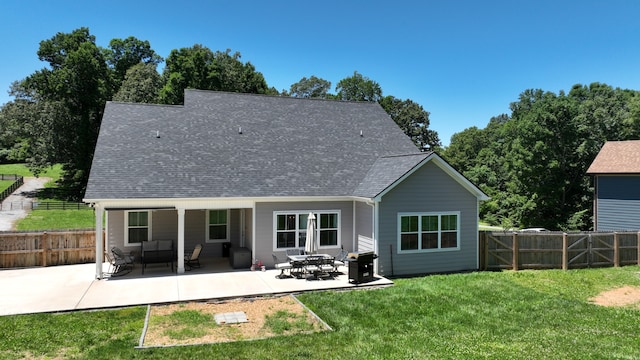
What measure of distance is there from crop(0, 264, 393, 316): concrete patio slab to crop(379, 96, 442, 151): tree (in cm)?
4637

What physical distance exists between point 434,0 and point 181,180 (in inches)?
666

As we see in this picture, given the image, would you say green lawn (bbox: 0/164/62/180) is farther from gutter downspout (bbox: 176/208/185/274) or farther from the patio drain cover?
the patio drain cover

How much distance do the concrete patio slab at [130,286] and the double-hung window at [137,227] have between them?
1.45 meters

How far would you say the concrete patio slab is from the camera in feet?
37.1

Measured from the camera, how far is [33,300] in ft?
37.5

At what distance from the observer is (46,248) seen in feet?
53.3

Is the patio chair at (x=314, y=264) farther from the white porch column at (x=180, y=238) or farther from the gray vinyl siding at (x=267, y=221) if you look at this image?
the white porch column at (x=180, y=238)

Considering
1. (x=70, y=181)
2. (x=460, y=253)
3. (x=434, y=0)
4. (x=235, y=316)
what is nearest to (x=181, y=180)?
(x=235, y=316)

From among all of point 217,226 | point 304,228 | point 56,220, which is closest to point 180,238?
point 217,226

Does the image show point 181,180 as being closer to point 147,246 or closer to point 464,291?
point 147,246

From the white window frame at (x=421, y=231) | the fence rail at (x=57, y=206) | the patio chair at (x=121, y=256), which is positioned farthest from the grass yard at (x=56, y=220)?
the white window frame at (x=421, y=231)

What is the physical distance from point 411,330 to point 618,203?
794 inches

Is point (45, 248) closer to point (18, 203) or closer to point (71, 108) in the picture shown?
point (18, 203)

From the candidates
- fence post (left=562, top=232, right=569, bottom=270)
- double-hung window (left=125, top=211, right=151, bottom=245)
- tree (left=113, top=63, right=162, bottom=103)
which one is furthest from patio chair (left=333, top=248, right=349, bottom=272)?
tree (left=113, top=63, right=162, bottom=103)
